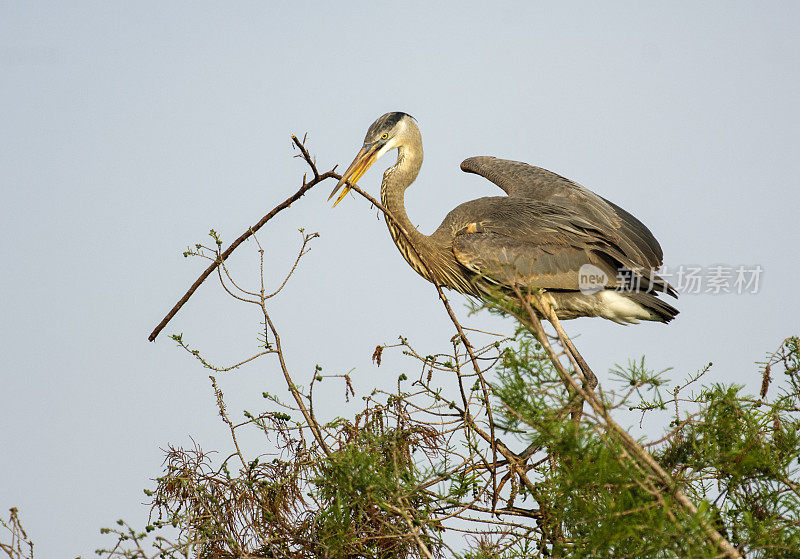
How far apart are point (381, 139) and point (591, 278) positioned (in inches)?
81.0

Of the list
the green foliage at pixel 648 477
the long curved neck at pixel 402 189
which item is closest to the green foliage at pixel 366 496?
the green foliage at pixel 648 477

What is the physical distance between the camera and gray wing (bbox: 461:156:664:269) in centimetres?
618

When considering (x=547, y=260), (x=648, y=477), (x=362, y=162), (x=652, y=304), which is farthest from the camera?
(x=362, y=162)

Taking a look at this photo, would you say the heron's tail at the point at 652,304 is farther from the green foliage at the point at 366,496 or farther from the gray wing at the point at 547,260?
the green foliage at the point at 366,496

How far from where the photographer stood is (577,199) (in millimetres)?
6641

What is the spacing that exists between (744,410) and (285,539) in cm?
202

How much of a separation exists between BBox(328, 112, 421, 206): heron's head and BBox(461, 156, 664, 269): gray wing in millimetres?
1042

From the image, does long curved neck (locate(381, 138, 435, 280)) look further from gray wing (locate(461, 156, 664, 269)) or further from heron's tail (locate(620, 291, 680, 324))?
heron's tail (locate(620, 291, 680, 324))

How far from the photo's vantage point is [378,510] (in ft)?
11.6

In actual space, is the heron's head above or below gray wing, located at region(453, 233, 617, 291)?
above

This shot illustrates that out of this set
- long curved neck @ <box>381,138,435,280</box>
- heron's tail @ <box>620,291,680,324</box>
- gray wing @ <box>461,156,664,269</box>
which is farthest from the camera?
long curved neck @ <box>381,138,435,280</box>

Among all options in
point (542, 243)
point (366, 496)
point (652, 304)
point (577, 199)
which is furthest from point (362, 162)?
point (366, 496)

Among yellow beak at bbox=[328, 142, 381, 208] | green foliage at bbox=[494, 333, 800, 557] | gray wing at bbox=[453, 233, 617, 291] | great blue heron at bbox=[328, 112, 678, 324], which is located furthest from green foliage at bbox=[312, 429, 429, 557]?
yellow beak at bbox=[328, 142, 381, 208]

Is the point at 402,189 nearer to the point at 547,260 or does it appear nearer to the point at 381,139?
the point at 381,139
